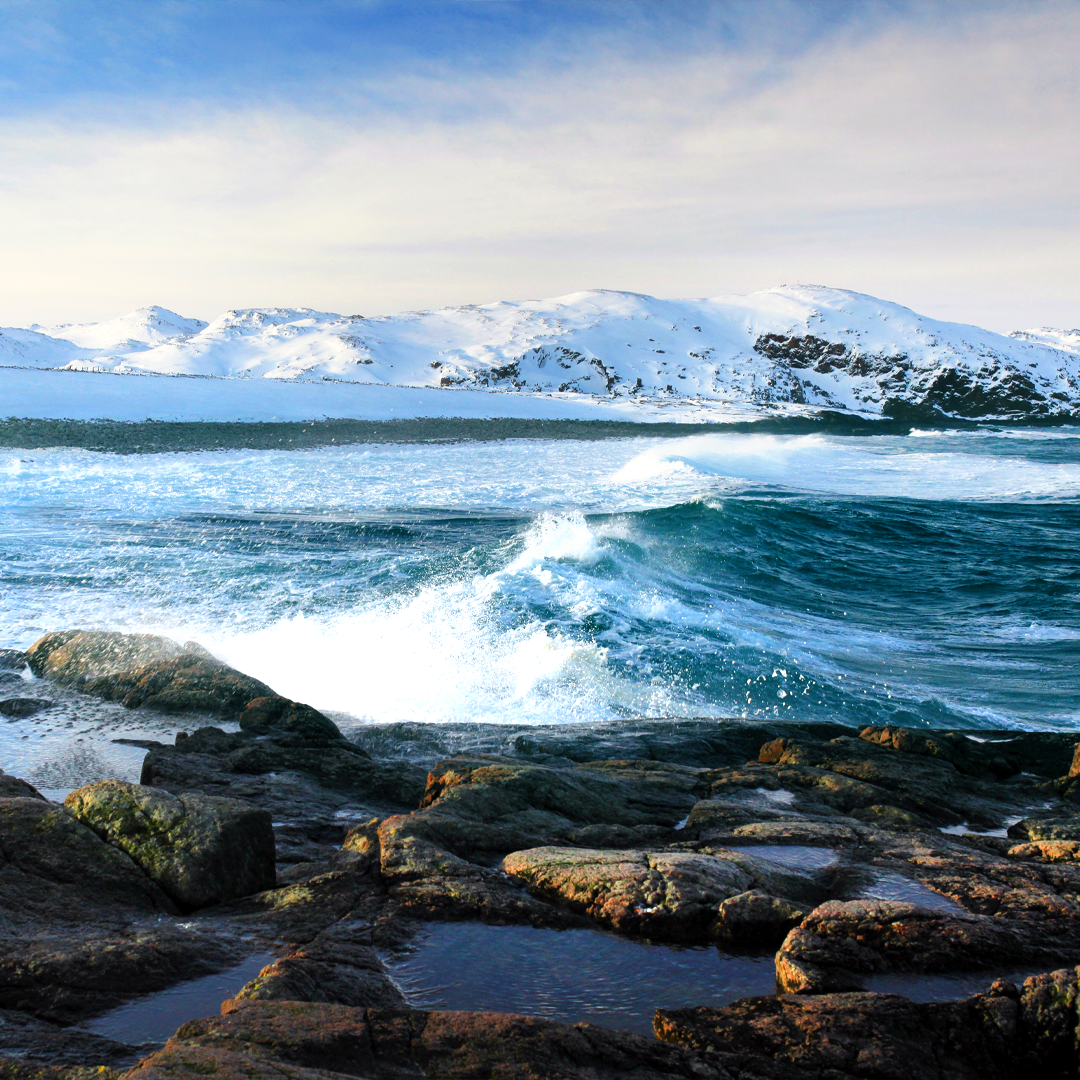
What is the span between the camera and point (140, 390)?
1805 inches

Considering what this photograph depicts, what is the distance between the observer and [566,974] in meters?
2.89

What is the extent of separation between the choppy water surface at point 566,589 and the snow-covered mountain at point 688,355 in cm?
7192

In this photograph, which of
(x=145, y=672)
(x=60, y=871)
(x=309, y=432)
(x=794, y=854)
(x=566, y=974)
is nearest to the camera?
(x=566, y=974)

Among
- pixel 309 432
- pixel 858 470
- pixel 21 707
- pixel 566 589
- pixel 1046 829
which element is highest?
pixel 309 432

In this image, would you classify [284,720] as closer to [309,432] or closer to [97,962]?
[97,962]

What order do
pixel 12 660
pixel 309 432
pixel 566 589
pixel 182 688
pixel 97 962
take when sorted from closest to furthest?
1. pixel 97 962
2. pixel 182 688
3. pixel 12 660
4. pixel 566 589
5. pixel 309 432

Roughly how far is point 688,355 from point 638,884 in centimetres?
11634

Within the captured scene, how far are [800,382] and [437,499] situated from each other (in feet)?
319

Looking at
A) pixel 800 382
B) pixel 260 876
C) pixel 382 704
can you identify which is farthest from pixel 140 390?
pixel 800 382

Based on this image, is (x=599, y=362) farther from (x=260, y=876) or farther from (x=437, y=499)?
(x=260, y=876)

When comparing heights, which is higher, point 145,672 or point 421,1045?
point 421,1045

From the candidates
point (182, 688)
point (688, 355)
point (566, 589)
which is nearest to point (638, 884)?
point (182, 688)

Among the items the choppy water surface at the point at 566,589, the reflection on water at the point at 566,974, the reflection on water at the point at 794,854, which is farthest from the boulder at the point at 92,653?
the reflection on water at the point at 794,854

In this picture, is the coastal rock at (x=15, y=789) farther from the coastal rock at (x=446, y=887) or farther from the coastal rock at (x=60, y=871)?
the coastal rock at (x=446, y=887)
